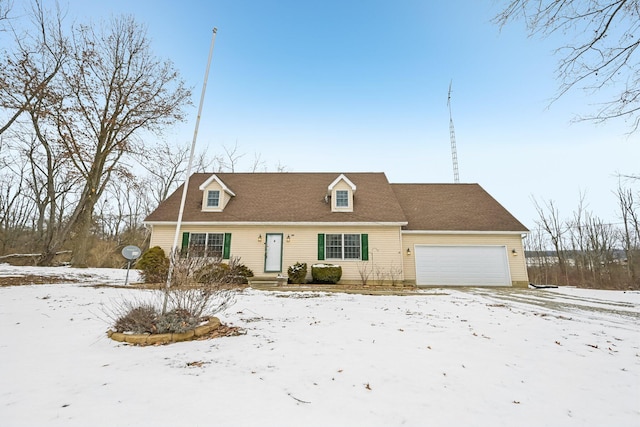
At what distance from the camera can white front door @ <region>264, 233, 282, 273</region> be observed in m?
13.0

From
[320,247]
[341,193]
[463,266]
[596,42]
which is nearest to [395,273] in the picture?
[463,266]

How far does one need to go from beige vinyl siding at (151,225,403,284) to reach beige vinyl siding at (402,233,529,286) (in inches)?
26.4

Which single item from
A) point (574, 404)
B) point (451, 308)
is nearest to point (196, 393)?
point (574, 404)

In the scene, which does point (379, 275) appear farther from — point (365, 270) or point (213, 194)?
point (213, 194)

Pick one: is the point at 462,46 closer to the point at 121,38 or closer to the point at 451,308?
the point at 451,308

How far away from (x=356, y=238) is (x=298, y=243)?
290 cm

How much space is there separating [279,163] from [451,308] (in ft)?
73.4

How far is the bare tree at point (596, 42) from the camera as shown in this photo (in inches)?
143

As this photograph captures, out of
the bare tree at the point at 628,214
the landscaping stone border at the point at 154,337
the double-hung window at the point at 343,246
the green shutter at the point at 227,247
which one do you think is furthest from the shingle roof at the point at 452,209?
the landscaping stone border at the point at 154,337

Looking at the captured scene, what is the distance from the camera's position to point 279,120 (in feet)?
58.7

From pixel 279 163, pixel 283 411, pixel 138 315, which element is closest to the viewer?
pixel 283 411

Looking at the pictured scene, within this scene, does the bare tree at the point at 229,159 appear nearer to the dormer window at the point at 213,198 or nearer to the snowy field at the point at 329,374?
the dormer window at the point at 213,198

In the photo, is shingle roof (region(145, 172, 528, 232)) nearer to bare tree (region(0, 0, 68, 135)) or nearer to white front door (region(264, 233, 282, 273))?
white front door (region(264, 233, 282, 273))

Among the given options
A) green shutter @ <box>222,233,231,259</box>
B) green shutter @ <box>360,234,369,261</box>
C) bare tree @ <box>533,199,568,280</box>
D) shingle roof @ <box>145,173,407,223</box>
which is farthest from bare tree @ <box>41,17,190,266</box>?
bare tree @ <box>533,199,568,280</box>
